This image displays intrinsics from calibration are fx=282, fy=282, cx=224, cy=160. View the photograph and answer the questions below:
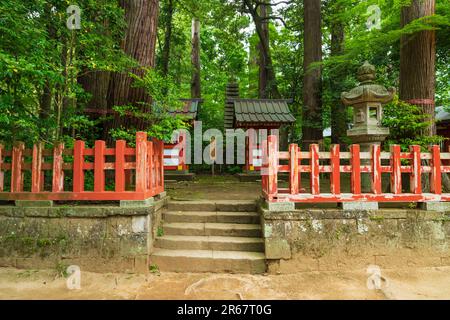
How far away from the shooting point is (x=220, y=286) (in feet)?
13.6

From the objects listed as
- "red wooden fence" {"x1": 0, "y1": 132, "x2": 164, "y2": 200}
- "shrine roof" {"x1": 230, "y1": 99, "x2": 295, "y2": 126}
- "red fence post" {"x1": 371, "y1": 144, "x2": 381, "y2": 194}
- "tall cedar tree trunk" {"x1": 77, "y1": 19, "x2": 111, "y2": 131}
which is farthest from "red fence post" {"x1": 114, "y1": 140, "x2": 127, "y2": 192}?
"shrine roof" {"x1": 230, "y1": 99, "x2": 295, "y2": 126}

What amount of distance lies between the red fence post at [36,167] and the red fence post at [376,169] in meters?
5.60

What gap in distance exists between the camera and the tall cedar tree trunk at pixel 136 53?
19.5 feet

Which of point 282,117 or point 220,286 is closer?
point 220,286

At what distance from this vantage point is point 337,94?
11.0 meters

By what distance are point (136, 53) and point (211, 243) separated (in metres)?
4.25

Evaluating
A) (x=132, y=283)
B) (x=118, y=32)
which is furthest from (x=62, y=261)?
(x=118, y=32)

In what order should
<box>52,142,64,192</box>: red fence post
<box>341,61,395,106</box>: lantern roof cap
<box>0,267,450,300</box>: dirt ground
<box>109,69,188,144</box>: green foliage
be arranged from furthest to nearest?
<box>341,61,395,106</box>: lantern roof cap
<box>109,69,188,144</box>: green foliage
<box>52,142,64,192</box>: red fence post
<box>0,267,450,300</box>: dirt ground

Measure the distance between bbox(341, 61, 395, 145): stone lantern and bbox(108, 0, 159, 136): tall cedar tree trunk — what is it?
4213 mm

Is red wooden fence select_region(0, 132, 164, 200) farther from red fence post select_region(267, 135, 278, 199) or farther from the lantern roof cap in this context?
Result: the lantern roof cap

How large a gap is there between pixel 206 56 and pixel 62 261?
20795 millimetres

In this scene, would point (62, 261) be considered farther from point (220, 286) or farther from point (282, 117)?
point (282, 117)

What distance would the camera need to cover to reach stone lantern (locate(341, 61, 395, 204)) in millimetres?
5391

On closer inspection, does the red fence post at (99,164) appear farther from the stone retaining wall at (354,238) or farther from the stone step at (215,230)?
the stone retaining wall at (354,238)
